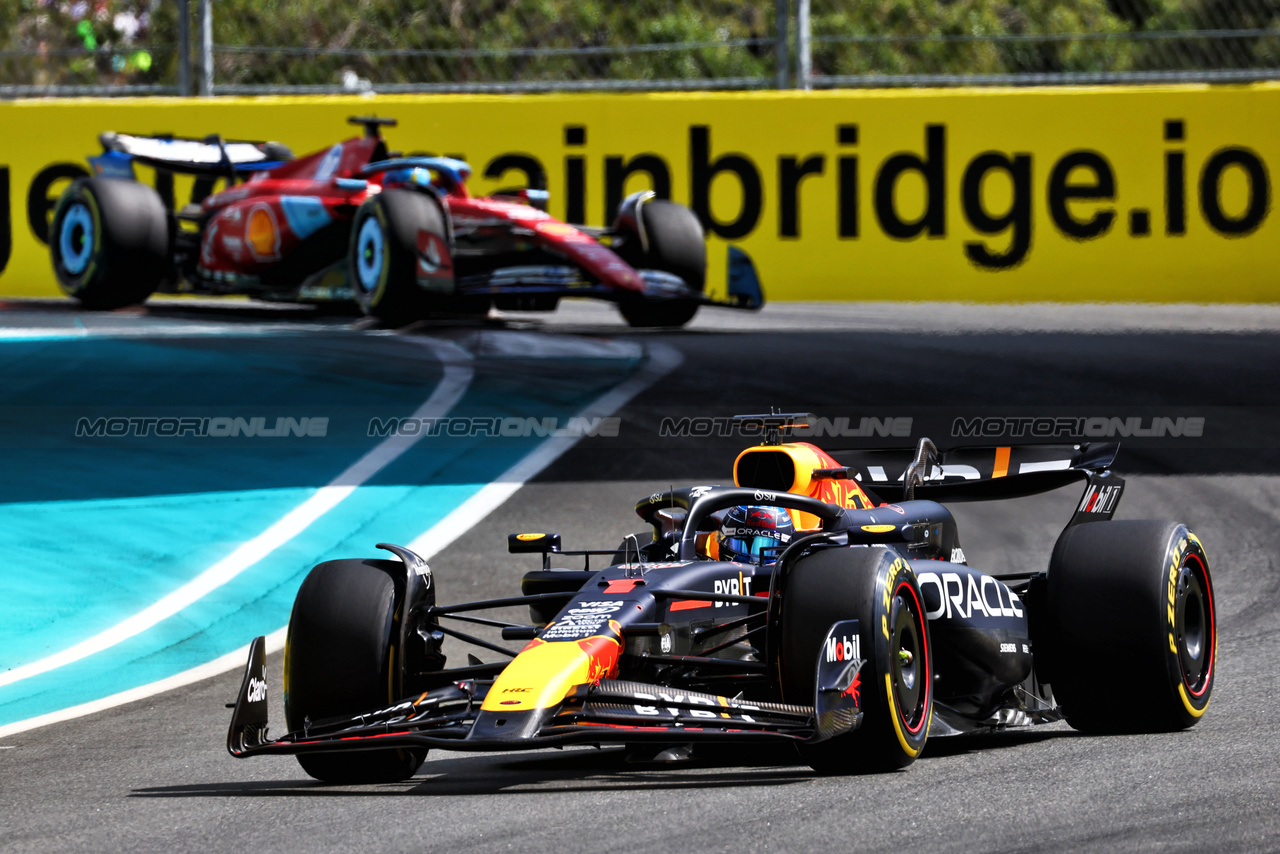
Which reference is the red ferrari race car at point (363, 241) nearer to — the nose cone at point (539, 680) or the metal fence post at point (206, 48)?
the metal fence post at point (206, 48)

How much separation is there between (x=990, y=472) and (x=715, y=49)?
924 cm

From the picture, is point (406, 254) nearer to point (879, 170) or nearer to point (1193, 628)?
point (879, 170)

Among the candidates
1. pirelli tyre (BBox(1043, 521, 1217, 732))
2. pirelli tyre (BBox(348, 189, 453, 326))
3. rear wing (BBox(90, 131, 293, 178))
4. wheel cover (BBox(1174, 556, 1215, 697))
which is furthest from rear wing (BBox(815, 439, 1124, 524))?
rear wing (BBox(90, 131, 293, 178))

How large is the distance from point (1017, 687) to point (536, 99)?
10.8 meters

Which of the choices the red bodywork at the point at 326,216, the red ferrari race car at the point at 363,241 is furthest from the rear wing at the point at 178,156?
the red bodywork at the point at 326,216

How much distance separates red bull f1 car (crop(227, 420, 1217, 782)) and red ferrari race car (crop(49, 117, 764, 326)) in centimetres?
724

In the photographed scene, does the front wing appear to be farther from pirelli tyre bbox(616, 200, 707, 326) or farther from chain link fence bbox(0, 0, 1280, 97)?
chain link fence bbox(0, 0, 1280, 97)

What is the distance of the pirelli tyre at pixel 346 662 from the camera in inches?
224

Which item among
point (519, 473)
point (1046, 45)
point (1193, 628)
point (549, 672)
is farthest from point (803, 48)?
point (549, 672)

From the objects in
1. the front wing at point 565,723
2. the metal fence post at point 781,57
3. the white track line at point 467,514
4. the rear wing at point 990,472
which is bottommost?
the white track line at point 467,514

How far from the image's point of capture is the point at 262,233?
1512 cm

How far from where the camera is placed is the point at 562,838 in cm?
456

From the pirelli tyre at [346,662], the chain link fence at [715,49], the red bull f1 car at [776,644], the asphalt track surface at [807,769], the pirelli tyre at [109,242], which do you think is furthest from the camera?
the chain link fence at [715,49]

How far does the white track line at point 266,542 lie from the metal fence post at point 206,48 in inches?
202
